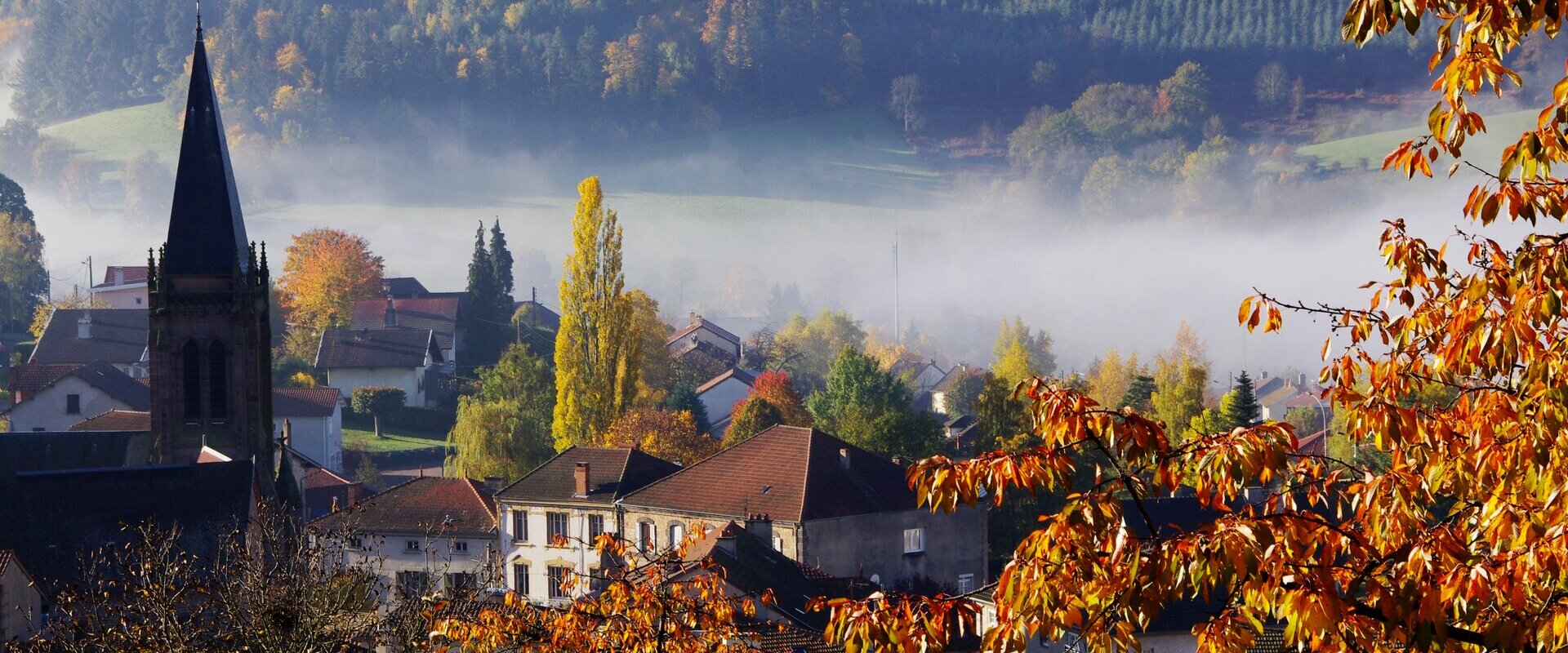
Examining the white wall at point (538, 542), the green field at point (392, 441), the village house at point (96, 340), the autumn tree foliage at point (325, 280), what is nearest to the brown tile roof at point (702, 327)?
the autumn tree foliage at point (325, 280)

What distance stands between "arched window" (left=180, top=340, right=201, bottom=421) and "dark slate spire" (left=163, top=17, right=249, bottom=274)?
8.04ft

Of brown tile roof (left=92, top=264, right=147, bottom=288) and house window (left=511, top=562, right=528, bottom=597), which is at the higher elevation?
brown tile roof (left=92, top=264, right=147, bottom=288)

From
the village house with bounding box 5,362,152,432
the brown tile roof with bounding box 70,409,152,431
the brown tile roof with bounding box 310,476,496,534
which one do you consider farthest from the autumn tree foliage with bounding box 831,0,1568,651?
the village house with bounding box 5,362,152,432

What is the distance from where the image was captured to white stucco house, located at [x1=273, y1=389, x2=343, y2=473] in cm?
9288

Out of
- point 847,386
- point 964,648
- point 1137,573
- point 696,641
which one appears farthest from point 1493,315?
point 847,386

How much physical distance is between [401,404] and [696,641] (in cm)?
9301

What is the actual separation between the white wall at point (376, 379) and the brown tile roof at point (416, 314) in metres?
11.7

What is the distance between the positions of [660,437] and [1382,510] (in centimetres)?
7177

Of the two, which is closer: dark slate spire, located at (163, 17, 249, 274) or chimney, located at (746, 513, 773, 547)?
chimney, located at (746, 513, 773, 547)

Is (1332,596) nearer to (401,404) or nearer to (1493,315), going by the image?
(1493,315)

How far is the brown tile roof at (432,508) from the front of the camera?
61.7 meters

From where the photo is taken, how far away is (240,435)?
54750mm

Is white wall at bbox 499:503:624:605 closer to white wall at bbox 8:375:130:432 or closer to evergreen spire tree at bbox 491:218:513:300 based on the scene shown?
white wall at bbox 8:375:130:432

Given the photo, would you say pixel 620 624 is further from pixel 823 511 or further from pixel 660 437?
pixel 660 437
